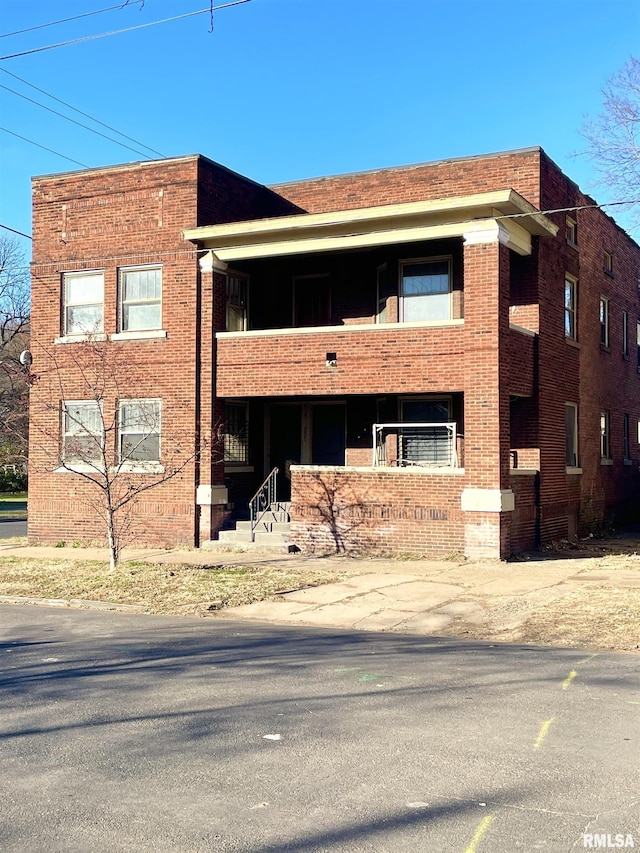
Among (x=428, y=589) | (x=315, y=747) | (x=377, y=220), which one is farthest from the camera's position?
(x=377, y=220)

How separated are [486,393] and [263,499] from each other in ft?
19.8

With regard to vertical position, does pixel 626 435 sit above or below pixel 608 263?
below

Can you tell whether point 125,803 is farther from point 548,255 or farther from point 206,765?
point 548,255

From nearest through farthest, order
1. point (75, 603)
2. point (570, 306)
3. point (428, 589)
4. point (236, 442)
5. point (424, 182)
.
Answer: point (75, 603) < point (428, 589) < point (424, 182) < point (236, 442) < point (570, 306)

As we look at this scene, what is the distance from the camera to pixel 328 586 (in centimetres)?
1350

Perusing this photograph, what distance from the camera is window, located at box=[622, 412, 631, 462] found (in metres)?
25.4

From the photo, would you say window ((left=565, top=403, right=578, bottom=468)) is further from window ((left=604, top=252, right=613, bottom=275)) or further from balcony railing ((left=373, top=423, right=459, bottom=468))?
window ((left=604, top=252, right=613, bottom=275))

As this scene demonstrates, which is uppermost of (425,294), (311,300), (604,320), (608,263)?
(608,263)

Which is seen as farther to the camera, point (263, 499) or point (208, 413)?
point (263, 499)

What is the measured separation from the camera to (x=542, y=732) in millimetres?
6016

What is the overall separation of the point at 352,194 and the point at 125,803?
16.6 metres

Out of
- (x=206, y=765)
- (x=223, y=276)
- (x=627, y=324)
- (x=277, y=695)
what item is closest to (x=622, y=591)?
(x=277, y=695)

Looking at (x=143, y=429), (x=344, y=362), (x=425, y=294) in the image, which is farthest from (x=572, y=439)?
(x=143, y=429)

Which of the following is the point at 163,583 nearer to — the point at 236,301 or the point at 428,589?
the point at 428,589
